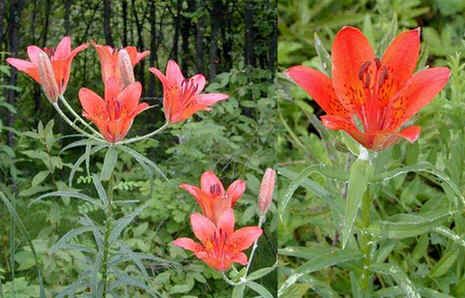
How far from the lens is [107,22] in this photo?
3.71ft

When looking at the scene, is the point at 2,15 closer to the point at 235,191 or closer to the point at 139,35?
the point at 139,35

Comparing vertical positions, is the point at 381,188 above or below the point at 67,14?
below

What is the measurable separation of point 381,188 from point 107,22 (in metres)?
0.44

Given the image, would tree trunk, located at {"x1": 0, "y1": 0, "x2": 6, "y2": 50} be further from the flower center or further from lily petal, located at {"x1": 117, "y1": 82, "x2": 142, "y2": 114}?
the flower center

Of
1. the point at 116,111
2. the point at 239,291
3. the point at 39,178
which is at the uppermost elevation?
the point at 116,111

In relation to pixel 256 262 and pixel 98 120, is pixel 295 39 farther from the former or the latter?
pixel 98 120

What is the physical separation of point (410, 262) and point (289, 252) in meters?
0.32

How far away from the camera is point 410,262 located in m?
1.14

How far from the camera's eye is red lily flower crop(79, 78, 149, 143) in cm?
82

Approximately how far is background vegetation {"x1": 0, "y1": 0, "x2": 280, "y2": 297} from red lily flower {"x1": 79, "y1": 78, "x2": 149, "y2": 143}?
0.26 m

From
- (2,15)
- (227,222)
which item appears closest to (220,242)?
(227,222)

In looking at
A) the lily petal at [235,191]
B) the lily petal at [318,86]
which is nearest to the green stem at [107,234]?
the lily petal at [235,191]

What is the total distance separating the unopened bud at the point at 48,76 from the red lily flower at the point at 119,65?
59 mm

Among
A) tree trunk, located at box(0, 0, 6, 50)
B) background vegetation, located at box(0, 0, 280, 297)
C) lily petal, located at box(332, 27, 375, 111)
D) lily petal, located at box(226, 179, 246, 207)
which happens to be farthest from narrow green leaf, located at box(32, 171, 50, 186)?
lily petal, located at box(332, 27, 375, 111)
